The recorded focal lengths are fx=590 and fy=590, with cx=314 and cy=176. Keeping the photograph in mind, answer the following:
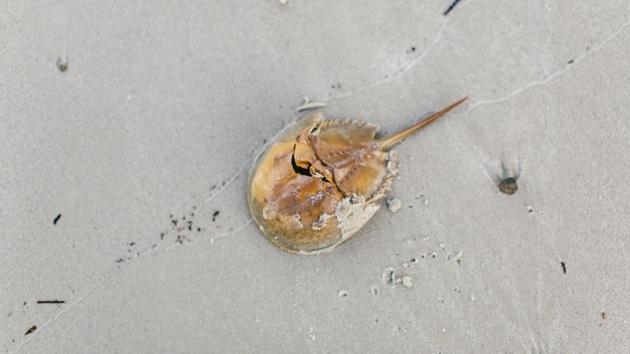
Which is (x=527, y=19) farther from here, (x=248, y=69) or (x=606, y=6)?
(x=248, y=69)

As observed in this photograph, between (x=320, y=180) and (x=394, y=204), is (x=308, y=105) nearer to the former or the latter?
(x=320, y=180)

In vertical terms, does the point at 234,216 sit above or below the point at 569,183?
above

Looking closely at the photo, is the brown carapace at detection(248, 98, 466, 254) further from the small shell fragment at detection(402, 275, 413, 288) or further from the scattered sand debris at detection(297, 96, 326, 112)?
the small shell fragment at detection(402, 275, 413, 288)

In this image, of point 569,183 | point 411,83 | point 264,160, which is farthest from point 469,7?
point 264,160

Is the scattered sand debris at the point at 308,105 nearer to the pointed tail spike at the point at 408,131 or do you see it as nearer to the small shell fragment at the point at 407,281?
the pointed tail spike at the point at 408,131

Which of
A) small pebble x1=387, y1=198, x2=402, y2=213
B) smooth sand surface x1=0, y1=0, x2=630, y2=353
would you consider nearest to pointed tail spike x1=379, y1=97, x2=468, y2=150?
smooth sand surface x1=0, y1=0, x2=630, y2=353

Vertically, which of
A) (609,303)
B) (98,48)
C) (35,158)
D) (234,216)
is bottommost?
(609,303)

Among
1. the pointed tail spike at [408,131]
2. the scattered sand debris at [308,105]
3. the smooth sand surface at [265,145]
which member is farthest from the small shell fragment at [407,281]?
the scattered sand debris at [308,105]
